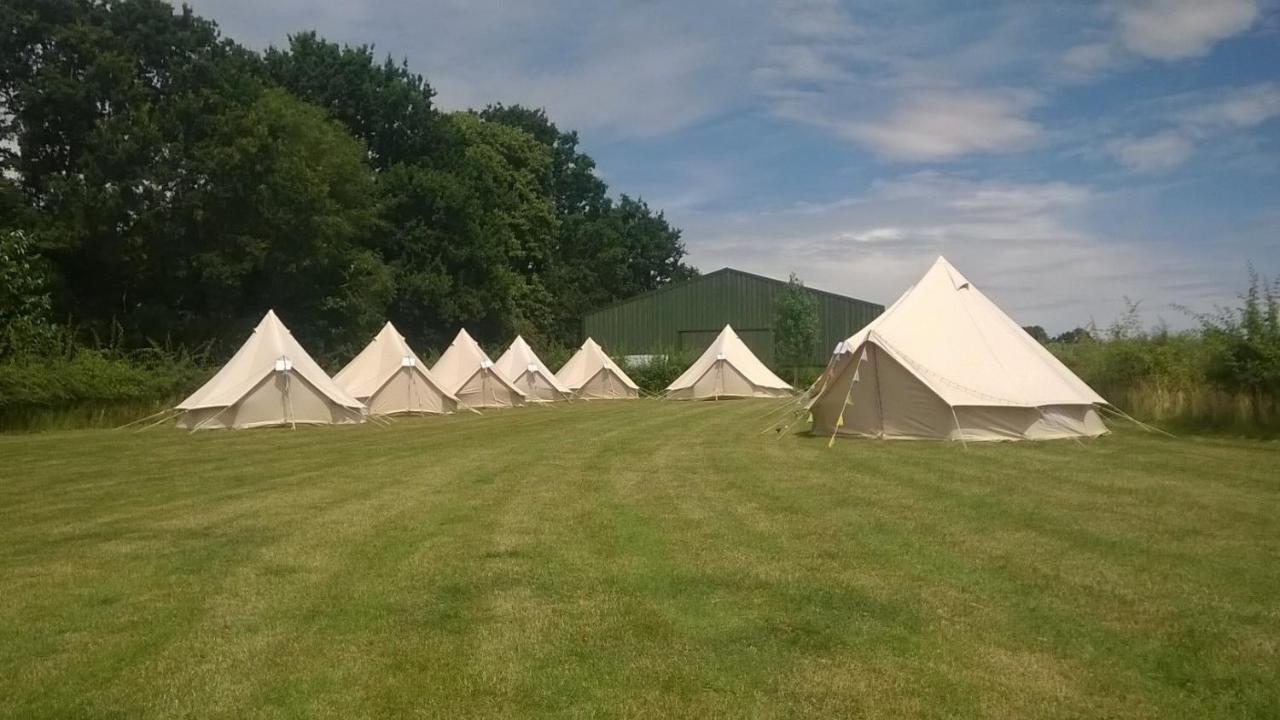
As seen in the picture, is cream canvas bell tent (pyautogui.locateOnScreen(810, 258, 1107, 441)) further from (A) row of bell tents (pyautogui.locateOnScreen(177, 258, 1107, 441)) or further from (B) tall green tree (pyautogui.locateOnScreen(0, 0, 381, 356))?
(B) tall green tree (pyautogui.locateOnScreen(0, 0, 381, 356))

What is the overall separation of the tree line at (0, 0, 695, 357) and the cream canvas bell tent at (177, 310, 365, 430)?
24.3 ft

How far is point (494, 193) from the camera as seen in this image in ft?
186

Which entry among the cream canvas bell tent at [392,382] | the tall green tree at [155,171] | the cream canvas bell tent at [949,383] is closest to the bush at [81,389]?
the cream canvas bell tent at [392,382]

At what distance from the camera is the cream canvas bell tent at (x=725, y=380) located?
1492 inches

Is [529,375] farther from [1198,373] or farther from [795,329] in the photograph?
[1198,373]

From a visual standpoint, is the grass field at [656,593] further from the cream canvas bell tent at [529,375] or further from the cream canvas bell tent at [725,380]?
the cream canvas bell tent at [725,380]

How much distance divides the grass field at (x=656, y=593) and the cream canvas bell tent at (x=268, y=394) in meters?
10.4

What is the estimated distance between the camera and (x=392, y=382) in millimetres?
28719

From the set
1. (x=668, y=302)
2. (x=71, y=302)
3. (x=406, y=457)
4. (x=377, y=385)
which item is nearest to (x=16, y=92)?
(x=71, y=302)

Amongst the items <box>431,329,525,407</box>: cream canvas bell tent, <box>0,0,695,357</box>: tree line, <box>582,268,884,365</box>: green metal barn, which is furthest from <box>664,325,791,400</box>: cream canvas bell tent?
<box>0,0,695,357</box>: tree line

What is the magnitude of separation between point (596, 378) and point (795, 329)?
10453 mm

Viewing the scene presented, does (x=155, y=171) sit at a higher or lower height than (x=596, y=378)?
higher

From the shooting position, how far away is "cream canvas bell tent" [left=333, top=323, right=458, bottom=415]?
93.7 ft

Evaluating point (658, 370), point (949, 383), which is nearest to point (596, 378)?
point (658, 370)
